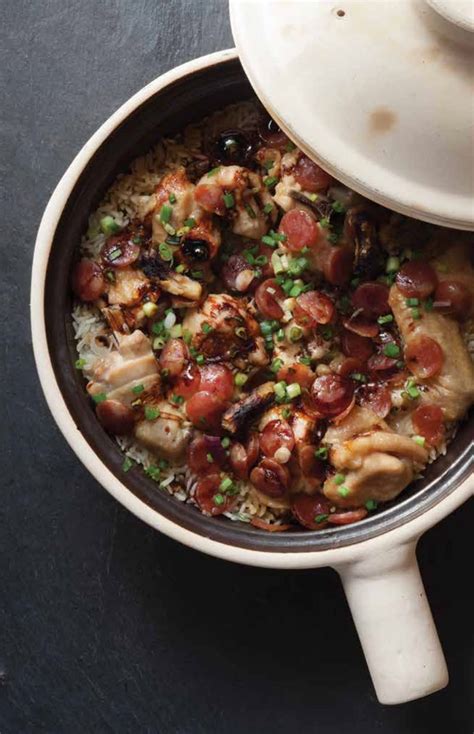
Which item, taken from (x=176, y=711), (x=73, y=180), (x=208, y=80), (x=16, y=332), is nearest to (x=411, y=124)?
(x=208, y=80)

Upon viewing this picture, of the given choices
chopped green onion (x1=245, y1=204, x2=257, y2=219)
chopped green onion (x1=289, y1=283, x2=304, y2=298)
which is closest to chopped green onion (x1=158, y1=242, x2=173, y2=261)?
chopped green onion (x1=245, y1=204, x2=257, y2=219)

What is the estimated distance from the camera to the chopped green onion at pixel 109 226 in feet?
8.18

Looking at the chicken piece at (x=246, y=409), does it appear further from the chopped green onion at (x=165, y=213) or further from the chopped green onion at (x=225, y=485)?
the chopped green onion at (x=165, y=213)

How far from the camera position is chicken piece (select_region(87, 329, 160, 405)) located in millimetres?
2443

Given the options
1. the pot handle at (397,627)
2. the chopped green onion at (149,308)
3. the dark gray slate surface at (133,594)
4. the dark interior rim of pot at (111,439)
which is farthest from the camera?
the dark gray slate surface at (133,594)

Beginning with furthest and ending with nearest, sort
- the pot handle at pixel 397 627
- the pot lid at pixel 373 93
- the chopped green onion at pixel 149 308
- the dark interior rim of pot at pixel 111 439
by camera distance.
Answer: the chopped green onion at pixel 149 308 → the dark interior rim of pot at pixel 111 439 → the pot handle at pixel 397 627 → the pot lid at pixel 373 93

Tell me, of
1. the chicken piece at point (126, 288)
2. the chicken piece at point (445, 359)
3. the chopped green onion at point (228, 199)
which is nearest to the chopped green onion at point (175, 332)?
the chicken piece at point (126, 288)

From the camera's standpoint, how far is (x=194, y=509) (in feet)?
8.12

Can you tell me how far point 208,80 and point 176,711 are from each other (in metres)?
1.80

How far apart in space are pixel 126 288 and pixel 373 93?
2.75 feet

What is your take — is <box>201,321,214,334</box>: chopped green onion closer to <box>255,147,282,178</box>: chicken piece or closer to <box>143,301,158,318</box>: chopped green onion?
<box>143,301,158,318</box>: chopped green onion

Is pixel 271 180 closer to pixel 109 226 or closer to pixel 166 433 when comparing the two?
pixel 109 226

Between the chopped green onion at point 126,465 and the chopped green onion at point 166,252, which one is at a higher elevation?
the chopped green onion at point 166,252

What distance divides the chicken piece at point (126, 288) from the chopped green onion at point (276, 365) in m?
0.39
